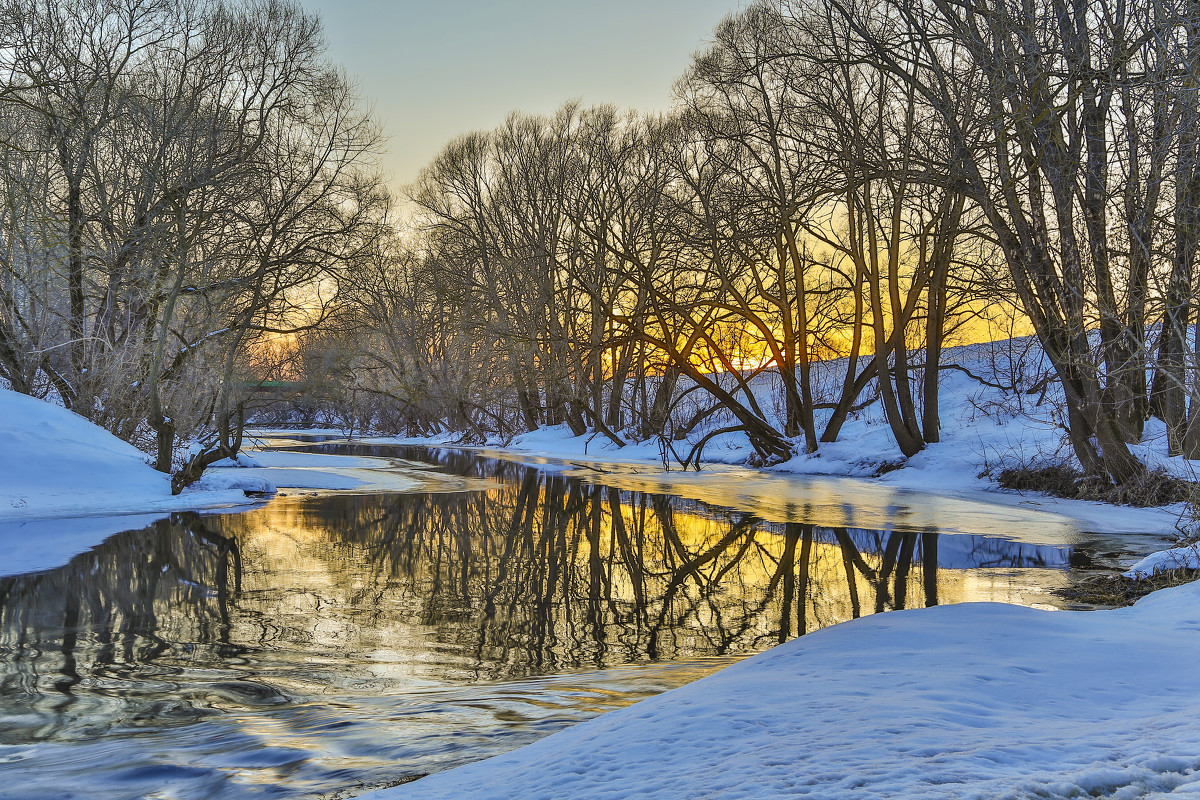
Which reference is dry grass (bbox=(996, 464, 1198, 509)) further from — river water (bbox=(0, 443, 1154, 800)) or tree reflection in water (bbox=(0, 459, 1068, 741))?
tree reflection in water (bbox=(0, 459, 1068, 741))

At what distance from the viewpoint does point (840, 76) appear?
1838cm

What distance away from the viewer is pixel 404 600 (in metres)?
7.26

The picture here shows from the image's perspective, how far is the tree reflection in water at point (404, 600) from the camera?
4855mm

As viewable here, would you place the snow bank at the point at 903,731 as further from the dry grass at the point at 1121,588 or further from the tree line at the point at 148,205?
the tree line at the point at 148,205

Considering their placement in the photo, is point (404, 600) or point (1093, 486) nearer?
point (404, 600)

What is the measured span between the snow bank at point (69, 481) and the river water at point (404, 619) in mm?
946

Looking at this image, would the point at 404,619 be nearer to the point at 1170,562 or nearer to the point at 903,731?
the point at 903,731

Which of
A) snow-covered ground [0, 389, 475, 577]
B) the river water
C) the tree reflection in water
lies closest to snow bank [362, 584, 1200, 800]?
the river water

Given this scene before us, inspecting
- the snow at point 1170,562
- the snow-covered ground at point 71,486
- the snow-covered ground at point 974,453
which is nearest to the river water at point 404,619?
the snow at point 1170,562

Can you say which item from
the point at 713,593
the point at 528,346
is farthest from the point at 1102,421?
the point at 528,346

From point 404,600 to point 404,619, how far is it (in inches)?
30.4

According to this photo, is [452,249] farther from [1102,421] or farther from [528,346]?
[1102,421]

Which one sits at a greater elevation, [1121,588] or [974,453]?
[974,453]

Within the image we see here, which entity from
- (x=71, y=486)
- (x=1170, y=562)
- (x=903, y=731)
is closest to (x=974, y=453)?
(x=1170, y=562)
